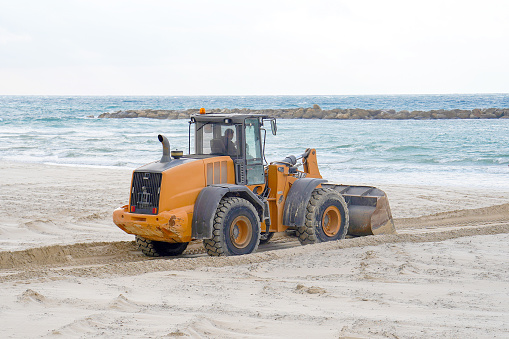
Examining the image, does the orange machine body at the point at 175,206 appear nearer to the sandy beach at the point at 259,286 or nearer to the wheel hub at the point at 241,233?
the sandy beach at the point at 259,286

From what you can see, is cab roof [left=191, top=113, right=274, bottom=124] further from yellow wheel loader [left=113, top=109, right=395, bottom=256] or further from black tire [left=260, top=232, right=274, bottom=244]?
black tire [left=260, top=232, right=274, bottom=244]

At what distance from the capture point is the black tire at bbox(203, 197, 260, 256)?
26.7ft

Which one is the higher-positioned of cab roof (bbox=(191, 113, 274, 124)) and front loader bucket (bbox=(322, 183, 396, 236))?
cab roof (bbox=(191, 113, 274, 124))

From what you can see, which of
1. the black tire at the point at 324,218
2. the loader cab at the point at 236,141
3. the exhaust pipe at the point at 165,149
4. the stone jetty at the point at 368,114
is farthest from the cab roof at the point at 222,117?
the stone jetty at the point at 368,114

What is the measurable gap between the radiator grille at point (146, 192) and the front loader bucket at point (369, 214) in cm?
387

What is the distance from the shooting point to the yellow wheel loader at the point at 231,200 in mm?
7945

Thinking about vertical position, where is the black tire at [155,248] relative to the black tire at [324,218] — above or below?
below

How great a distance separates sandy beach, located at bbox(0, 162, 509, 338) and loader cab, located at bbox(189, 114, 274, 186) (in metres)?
1.26

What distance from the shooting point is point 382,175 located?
2078 cm

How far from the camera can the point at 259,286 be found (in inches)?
265

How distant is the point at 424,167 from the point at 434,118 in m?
39.3

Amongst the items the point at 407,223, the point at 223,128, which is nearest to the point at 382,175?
the point at 407,223

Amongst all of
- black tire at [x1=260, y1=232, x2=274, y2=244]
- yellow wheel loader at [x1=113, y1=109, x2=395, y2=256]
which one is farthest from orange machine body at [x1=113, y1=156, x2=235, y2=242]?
black tire at [x1=260, y1=232, x2=274, y2=244]

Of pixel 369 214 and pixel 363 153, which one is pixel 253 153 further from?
pixel 363 153
